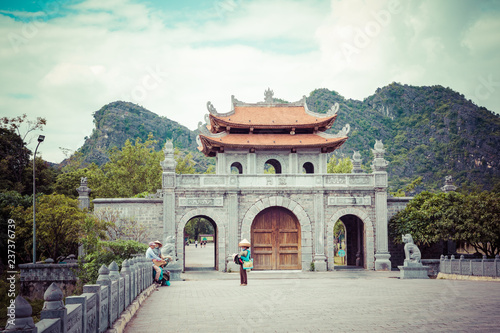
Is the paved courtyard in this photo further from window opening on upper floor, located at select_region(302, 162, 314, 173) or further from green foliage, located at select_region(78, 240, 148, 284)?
window opening on upper floor, located at select_region(302, 162, 314, 173)

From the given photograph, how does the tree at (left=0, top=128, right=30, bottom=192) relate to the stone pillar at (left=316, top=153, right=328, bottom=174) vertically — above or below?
above

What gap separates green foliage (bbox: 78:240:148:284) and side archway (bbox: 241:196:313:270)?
5907mm

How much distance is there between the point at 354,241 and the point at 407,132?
2329 inches

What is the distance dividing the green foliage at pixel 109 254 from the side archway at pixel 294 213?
5907 millimetres

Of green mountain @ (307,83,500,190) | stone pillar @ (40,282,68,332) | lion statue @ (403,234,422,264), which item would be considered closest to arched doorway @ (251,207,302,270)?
lion statue @ (403,234,422,264)

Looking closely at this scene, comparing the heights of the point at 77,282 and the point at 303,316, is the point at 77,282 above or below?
below

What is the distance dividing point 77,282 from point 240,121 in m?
12.9

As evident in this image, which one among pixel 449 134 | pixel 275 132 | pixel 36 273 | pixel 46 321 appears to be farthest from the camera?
pixel 449 134

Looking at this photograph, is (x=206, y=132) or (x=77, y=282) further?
(x=206, y=132)

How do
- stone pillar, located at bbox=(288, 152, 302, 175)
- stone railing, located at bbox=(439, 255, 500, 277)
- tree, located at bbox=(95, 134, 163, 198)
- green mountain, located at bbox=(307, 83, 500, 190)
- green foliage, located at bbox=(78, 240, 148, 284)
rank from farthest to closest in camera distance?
green mountain, located at bbox=(307, 83, 500, 190) < tree, located at bbox=(95, 134, 163, 198) < stone pillar, located at bbox=(288, 152, 302, 175) < green foliage, located at bbox=(78, 240, 148, 284) < stone railing, located at bbox=(439, 255, 500, 277)

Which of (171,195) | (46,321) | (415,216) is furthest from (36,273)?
(46,321)

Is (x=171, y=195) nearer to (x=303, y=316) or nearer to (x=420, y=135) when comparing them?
(x=303, y=316)

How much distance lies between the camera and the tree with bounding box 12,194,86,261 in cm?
2820

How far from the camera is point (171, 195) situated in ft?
86.3
